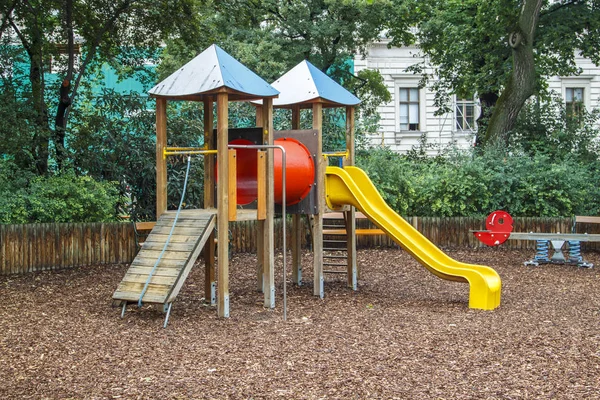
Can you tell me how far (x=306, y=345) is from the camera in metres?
6.83

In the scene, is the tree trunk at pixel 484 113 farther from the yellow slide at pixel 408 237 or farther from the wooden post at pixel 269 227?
the wooden post at pixel 269 227

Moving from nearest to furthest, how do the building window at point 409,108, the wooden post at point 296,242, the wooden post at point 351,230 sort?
the wooden post at point 351,230 → the wooden post at point 296,242 → the building window at point 409,108

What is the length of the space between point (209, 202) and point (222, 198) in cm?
113

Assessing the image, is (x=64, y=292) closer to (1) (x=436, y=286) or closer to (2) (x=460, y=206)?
(1) (x=436, y=286)

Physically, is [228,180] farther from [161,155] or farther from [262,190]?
A: [161,155]

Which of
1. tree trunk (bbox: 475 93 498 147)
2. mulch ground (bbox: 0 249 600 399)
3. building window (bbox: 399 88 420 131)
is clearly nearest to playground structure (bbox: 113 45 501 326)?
mulch ground (bbox: 0 249 600 399)

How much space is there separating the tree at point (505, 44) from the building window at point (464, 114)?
1025 centimetres

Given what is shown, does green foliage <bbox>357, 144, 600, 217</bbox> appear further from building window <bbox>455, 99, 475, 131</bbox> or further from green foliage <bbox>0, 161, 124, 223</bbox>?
building window <bbox>455, 99, 475, 131</bbox>

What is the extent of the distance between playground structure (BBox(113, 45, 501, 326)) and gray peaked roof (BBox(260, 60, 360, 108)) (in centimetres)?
2

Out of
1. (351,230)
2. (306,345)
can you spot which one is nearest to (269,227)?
(351,230)

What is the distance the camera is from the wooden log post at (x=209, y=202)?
29.7ft

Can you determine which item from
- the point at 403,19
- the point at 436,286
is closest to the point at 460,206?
the point at 436,286

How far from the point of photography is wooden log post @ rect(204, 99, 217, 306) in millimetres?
9055

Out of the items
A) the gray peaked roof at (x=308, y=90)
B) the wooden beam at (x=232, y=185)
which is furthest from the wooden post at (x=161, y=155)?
the gray peaked roof at (x=308, y=90)
